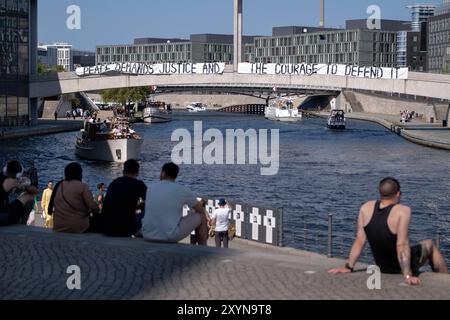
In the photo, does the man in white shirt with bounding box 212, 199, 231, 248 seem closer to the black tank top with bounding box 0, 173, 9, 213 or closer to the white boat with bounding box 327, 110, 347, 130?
the black tank top with bounding box 0, 173, 9, 213

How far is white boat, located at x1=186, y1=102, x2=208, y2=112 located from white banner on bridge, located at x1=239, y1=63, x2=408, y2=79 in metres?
93.8

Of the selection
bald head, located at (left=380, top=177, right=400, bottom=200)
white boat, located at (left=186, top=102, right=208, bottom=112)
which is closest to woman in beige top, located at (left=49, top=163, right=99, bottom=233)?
bald head, located at (left=380, top=177, right=400, bottom=200)

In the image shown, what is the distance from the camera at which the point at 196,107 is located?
580 ft

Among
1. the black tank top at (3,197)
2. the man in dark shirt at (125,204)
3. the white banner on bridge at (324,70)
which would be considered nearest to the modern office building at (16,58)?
the white banner on bridge at (324,70)

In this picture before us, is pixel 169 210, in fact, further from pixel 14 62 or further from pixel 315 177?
pixel 14 62

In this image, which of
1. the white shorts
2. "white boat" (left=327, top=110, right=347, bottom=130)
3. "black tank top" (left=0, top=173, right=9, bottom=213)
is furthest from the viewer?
"white boat" (left=327, top=110, right=347, bottom=130)

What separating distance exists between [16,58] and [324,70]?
2471cm

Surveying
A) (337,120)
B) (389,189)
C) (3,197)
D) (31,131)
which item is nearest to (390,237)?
(389,189)

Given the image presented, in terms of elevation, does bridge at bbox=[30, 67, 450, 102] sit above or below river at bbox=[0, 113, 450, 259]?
above

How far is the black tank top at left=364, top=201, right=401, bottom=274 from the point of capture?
1042 cm
